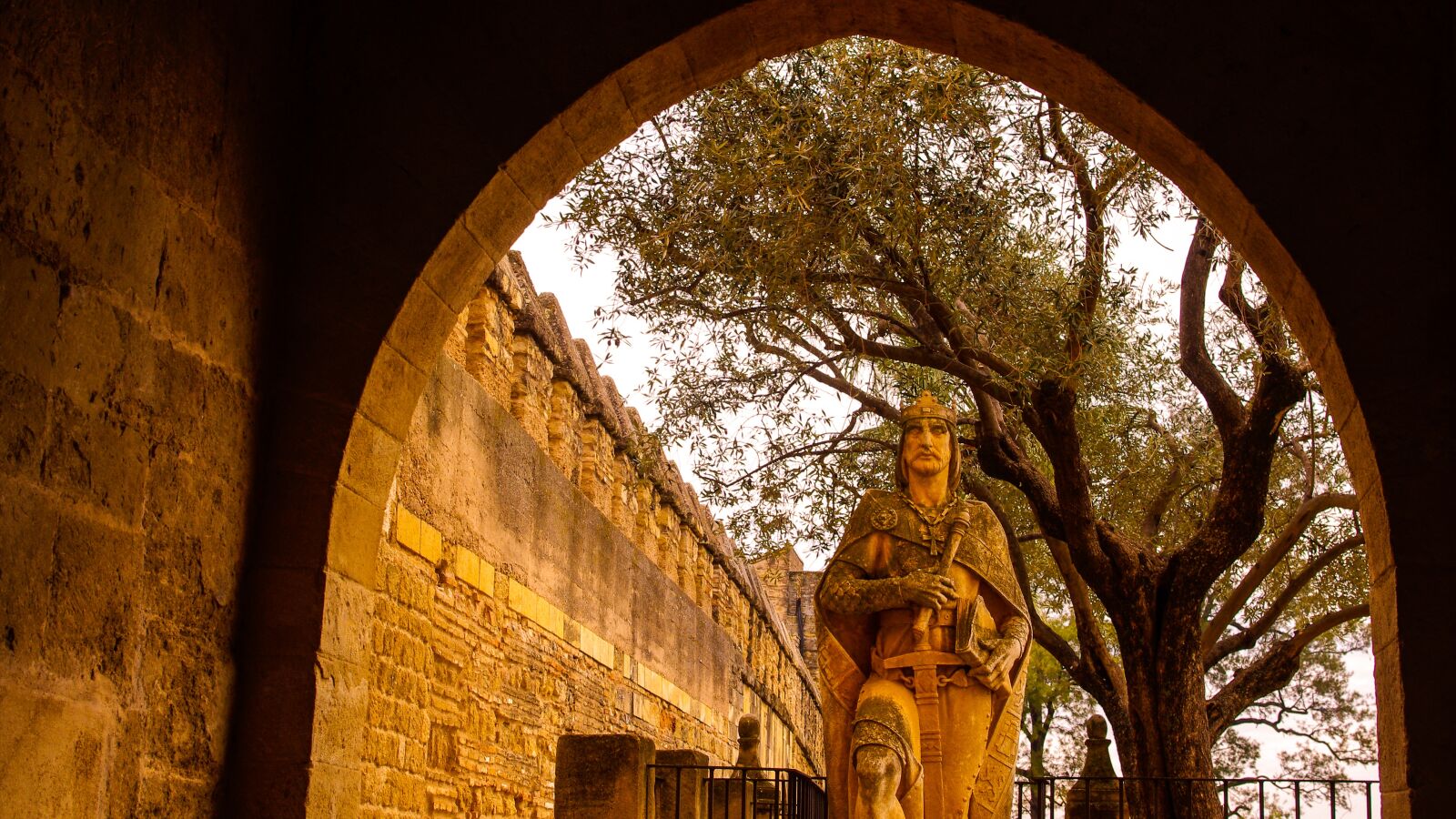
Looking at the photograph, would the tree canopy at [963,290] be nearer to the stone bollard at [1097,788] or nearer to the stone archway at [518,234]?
the stone bollard at [1097,788]

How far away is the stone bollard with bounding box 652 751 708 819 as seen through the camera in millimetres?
7129

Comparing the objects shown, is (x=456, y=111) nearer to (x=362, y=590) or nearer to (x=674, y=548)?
(x=362, y=590)

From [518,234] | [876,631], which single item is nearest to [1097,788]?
[876,631]

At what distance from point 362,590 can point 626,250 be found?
6.72 meters

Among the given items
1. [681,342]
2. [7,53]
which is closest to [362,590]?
[7,53]

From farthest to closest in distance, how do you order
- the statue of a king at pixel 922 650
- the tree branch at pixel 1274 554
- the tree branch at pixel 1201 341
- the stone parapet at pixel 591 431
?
the tree branch at pixel 1274 554 < the tree branch at pixel 1201 341 < the stone parapet at pixel 591 431 < the statue of a king at pixel 922 650

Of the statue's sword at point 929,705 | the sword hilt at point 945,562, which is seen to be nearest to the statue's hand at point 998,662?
the statue's sword at point 929,705

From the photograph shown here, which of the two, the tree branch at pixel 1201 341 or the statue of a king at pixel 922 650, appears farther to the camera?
the tree branch at pixel 1201 341

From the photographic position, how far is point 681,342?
449 inches

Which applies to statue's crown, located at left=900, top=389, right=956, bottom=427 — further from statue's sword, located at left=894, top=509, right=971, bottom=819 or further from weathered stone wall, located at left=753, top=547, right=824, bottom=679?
weathered stone wall, located at left=753, top=547, right=824, bottom=679

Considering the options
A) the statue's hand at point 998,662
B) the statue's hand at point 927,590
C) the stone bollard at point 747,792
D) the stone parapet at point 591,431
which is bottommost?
the stone bollard at point 747,792

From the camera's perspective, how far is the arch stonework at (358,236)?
312 cm

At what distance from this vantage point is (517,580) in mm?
9836

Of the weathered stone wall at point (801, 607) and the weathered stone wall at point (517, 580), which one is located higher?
the weathered stone wall at point (801, 607)
